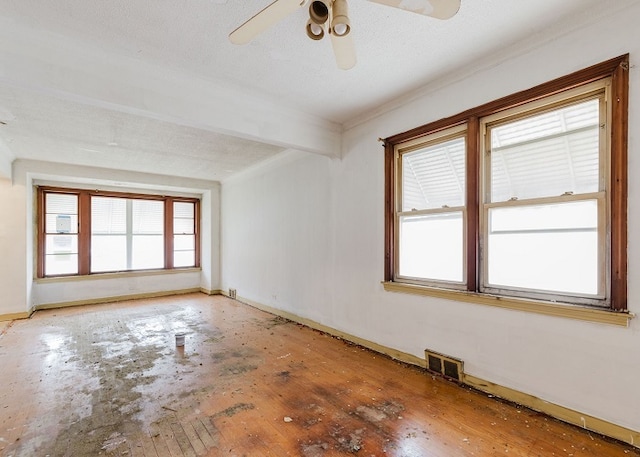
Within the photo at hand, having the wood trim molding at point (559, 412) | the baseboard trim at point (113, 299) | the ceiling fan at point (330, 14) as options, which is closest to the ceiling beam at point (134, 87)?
the ceiling fan at point (330, 14)

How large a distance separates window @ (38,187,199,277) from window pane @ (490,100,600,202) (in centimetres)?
708

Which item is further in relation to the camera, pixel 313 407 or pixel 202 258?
pixel 202 258

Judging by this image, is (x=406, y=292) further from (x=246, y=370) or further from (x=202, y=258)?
(x=202, y=258)

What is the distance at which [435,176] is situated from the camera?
323 centimetres

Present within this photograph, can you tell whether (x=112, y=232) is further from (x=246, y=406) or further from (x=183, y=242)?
(x=246, y=406)

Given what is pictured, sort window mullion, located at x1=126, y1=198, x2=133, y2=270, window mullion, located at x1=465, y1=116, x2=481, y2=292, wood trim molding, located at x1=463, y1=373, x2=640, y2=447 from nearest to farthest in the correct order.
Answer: wood trim molding, located at x1=463, y1=373, x2=640, y2=447 → window mullion, located at x1=465, y1=116, x2=481, y2=292 → window mullion, located at x1=126, y1=198, x2=133, y2=270

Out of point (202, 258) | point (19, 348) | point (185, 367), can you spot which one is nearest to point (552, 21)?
point (185, 367)

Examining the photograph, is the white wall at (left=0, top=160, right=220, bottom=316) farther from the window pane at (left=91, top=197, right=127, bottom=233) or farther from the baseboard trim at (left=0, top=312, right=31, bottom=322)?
the window pane at (left=91, top=197, right=127, bottom=233)

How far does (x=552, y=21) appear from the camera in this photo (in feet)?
7.21

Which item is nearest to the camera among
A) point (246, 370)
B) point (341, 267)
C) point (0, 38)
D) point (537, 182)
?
point (0, 38)

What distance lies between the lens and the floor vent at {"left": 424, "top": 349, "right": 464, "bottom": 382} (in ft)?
9.37

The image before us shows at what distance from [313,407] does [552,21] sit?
3339mm

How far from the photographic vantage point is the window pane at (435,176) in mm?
3006

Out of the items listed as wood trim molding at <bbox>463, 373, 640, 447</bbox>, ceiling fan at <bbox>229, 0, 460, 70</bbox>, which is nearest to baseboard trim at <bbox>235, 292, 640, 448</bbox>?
wood trim molding at <bbox>463, 373, 640, 447</bbox>
